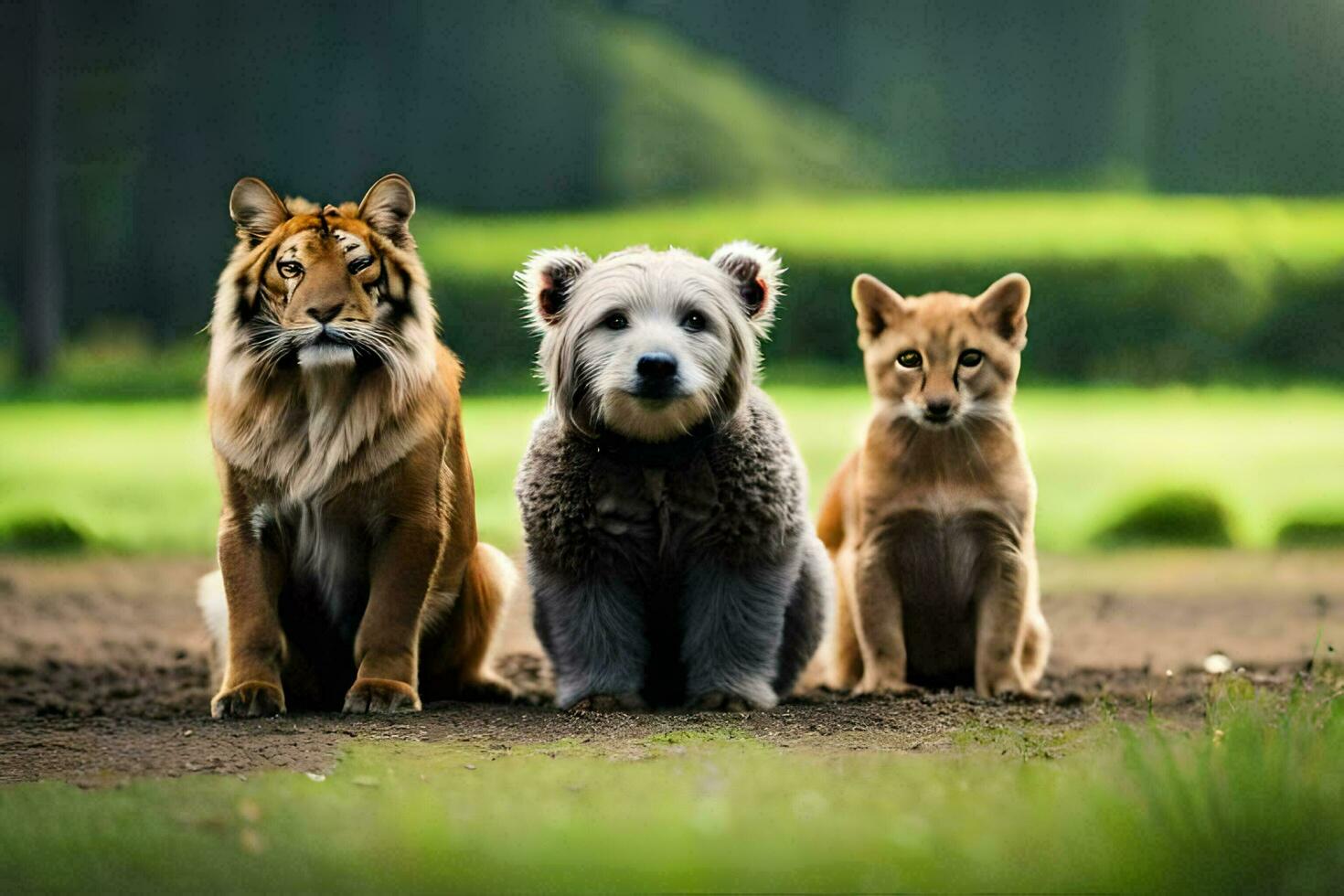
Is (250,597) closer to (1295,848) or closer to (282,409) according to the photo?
(282,409)

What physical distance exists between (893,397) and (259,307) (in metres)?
2.40

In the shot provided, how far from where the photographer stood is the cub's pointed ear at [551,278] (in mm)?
5766

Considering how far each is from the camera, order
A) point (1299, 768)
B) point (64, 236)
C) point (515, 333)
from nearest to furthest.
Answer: point (1299, 768)
point (515, 333)
point (64, 236)

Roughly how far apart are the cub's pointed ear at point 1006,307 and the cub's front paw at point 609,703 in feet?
6.44

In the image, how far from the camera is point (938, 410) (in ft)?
19.8

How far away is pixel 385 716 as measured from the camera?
17.9 ft

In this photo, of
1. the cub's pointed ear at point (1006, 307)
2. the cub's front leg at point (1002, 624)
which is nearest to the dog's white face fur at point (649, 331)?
the cub's pointed ear at point (1006, 307)

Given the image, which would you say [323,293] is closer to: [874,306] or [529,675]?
[874,306]

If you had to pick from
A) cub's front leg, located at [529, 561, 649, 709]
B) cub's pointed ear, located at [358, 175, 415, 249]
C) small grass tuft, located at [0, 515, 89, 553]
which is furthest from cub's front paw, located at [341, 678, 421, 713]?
small grass tuft, located at [0, 515, 89, 553]

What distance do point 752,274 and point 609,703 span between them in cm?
162

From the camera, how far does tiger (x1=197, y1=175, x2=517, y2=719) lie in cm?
552

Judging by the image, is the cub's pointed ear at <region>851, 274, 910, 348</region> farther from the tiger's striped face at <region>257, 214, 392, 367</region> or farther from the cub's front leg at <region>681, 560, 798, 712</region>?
the tiger's striped face at <region>257, 214, 392, 367</region>

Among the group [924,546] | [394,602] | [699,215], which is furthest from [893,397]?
[699,215]

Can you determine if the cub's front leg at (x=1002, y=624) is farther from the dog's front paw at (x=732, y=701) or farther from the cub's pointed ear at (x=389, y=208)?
the cub's pointed ear at (x=389, y=208)
